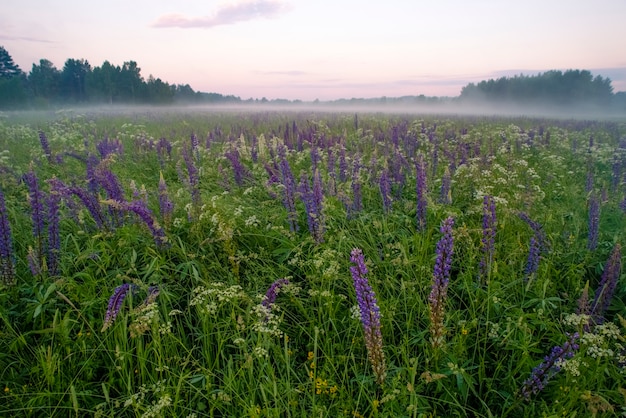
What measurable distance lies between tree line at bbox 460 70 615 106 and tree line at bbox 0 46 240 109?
210 feet

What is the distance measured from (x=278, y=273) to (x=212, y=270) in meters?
0.66

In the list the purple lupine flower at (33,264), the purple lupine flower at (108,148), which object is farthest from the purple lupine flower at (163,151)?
the purple lupine flower at (33,264)

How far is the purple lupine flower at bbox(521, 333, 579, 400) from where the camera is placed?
6.76 ft

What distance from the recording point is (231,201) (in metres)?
4.78

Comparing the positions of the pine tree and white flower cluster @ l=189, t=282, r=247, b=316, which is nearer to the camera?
white flower cluster @ l=189, t=282, r=247, b=316

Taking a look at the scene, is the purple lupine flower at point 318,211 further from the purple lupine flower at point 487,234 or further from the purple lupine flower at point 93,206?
the purple lupine flower at point 93,206

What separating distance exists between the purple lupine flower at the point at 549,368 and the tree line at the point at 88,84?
257 feet

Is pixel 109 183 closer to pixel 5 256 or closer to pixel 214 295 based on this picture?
pixel 5 256

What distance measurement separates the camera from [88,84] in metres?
76.5

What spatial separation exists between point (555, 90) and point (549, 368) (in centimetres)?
7796

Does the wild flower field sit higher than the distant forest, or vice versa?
the distant forest

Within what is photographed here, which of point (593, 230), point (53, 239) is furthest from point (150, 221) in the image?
point (593, 230)

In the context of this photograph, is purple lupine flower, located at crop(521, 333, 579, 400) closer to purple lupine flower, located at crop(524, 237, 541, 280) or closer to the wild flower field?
the wild flower field

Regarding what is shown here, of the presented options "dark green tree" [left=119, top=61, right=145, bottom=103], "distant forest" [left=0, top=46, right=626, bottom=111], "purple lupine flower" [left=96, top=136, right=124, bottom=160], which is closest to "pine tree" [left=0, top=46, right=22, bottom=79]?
"distant forest" [left=0, top=46, right=626, bottom=111]
